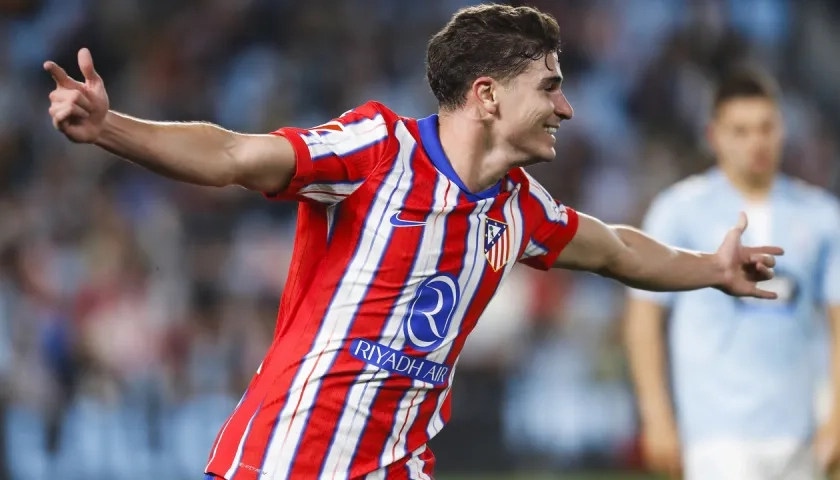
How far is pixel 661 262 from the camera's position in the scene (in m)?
4.55

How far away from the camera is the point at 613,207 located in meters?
12.2

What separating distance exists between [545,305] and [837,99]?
4.94m

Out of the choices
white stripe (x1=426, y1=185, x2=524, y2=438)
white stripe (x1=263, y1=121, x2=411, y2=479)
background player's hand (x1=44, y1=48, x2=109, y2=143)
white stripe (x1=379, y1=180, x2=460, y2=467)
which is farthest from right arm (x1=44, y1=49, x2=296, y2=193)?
white stripe (x1=426, y1=185, x2=524, y2=438)

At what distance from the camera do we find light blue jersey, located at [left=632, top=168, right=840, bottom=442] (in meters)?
5.80

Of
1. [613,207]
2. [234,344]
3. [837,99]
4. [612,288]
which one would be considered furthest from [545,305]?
[837,99]

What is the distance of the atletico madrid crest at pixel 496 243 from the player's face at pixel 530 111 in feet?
0.75

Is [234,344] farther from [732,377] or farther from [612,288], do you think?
[732,377]

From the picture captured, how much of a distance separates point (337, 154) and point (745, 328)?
111 inches

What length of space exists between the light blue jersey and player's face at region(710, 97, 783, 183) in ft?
0.43

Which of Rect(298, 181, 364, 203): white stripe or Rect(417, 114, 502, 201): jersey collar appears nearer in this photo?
Rect(298, 181, 364, 203): white stripe

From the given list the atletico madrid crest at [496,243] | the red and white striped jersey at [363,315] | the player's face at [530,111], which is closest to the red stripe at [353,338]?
the red and white striped jersey at [363,315]

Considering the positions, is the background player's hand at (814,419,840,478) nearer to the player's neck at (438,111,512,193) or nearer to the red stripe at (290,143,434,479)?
the player's neck at (438,111,512,193)

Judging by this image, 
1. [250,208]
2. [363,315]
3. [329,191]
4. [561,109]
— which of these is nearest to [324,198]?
[329,191]

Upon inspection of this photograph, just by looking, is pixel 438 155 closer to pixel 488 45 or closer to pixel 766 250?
pixel 488 45
